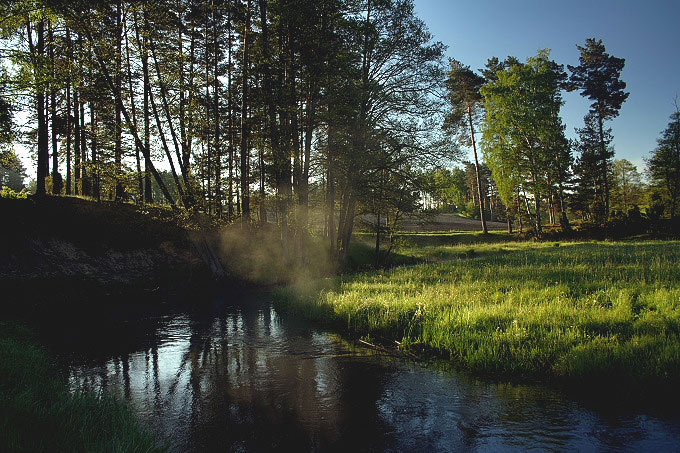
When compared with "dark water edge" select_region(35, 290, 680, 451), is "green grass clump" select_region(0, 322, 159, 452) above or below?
above

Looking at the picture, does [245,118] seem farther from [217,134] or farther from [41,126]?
[41,126]

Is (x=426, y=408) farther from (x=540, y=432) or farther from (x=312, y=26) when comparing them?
(x=312, y=26)

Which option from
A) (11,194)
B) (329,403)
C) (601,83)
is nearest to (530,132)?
(601,83)

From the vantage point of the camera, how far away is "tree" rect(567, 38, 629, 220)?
44531 mm

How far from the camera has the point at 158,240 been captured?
2380 centimetres

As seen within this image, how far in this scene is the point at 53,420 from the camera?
167 inches

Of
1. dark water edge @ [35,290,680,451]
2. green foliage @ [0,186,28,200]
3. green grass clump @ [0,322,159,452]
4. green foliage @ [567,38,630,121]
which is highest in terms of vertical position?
green foliage @ [567,38,630,121]

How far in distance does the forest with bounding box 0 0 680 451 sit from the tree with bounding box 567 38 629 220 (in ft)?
32.2

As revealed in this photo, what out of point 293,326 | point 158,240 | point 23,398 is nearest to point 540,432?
point 23,398

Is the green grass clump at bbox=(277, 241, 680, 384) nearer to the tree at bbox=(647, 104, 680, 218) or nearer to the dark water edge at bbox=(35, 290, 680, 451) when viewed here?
the dark water edge at bbox=(35, 290, 680, 451)

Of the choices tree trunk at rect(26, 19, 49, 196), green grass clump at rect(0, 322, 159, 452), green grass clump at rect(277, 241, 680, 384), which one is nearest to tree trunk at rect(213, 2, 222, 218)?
tree trunk at rect(26, 19, 49, 196)

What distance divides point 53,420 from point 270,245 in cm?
2201

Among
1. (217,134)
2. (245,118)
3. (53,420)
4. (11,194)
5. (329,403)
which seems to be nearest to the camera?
(53,420)

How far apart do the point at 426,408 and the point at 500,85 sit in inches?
1635
